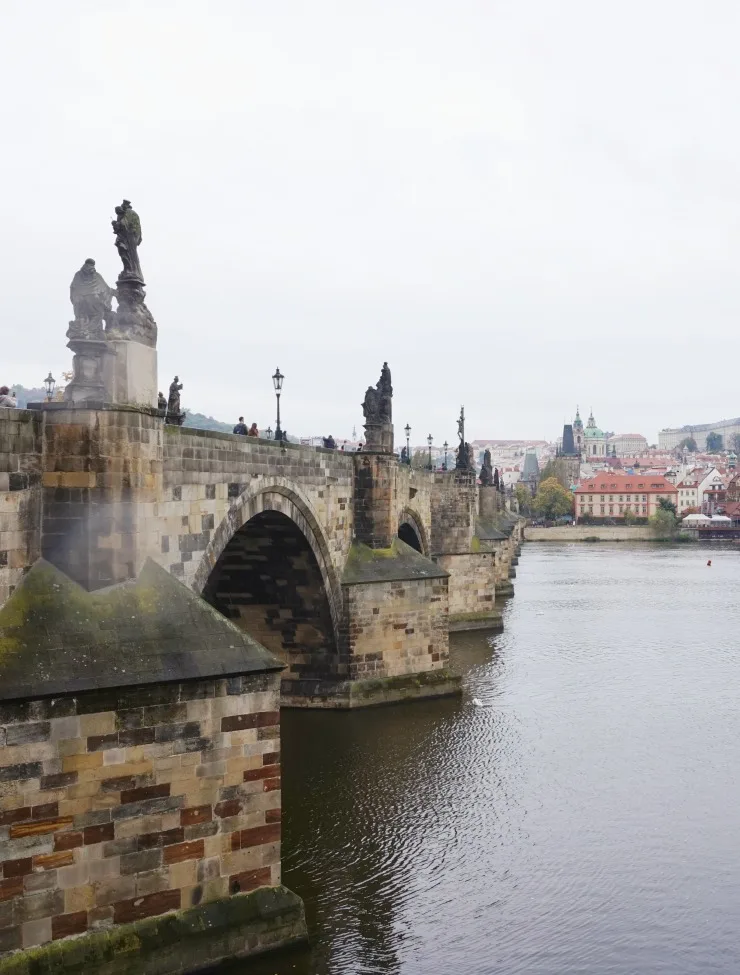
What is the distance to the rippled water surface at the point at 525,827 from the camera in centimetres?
1123

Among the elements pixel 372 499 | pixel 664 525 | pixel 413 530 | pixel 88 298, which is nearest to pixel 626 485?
pixel 664 525

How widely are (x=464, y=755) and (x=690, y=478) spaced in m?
143

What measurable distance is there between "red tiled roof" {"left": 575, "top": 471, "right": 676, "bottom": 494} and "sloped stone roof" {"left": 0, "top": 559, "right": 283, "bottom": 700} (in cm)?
12714

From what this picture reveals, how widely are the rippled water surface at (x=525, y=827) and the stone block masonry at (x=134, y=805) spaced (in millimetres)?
1212

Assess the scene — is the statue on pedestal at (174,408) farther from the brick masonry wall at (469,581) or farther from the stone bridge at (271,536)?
the brick masonry wall at (469,581)

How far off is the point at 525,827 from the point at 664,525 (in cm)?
9690

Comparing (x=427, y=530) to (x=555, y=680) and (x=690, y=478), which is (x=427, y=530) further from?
(x=690, y=478)

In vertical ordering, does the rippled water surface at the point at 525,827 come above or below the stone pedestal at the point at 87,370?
below

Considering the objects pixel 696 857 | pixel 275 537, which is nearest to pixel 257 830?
pixel 696 857

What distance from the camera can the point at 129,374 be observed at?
11.0m

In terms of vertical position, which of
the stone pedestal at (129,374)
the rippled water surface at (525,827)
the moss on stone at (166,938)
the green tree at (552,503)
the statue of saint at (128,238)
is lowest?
the rippled water surface at (525,827)

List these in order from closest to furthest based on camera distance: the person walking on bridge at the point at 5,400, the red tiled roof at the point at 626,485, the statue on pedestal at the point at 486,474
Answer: the person walking on bridge at the point at 5,400
the statue on pedestal at the point at 486,474
the red tiled roof at the point at 626,485

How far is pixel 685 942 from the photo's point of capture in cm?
1140

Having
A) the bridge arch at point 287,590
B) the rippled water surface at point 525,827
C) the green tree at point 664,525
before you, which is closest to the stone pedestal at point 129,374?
the rippled water surface at point 525,827
